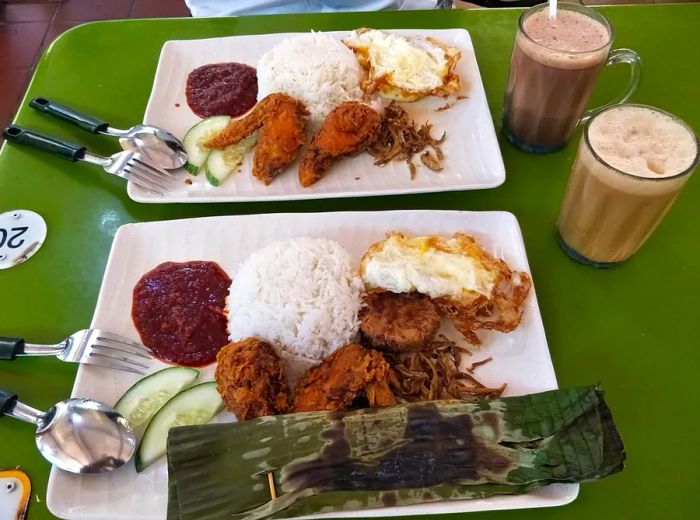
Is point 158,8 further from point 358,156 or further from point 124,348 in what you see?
point 124,348

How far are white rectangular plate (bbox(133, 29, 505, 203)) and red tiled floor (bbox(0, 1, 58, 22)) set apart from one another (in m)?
3.05

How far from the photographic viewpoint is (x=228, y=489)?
1.27 meters

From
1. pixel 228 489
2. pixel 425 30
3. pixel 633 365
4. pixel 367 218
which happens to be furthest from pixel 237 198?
pixel 633 365

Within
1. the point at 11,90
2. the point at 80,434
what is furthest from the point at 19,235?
the point at 11,90

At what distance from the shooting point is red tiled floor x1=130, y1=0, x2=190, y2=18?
4.49 metres

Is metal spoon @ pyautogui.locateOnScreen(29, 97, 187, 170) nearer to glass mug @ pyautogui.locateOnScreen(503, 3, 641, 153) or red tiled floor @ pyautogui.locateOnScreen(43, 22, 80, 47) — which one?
glass mug @ pyautogui.locateOnScreen(503, 3, 641, 153)

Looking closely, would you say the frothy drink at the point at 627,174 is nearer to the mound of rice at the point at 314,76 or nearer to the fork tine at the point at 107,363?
the mound of rice at the point at 314,76

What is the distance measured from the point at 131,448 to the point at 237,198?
0.81 m

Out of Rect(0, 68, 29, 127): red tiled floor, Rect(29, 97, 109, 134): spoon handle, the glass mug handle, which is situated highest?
the glass mug handle

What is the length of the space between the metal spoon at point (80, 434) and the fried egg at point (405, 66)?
1444mm

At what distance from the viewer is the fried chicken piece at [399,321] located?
1.51 metres

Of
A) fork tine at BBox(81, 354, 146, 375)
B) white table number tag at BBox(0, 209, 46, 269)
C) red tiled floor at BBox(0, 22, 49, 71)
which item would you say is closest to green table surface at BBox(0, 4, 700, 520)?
white table number tag at BBox(0, 209, 46, 269)

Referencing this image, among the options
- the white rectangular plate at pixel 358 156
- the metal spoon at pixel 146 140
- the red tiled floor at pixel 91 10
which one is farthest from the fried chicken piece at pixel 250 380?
the red tiled floor at pixel 91 10

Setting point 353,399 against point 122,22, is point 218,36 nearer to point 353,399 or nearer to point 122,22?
point 122,22
